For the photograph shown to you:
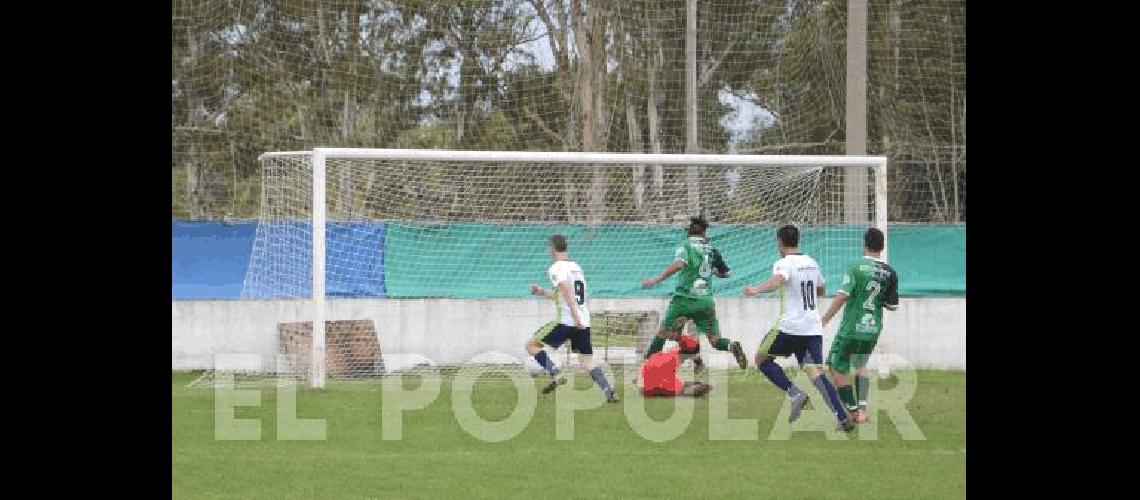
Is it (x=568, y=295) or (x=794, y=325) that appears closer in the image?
(x=794, y=325)

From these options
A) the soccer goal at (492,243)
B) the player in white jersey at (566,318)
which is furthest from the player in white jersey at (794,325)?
the soccer goal at (492,243)

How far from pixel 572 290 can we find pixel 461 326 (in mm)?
3771

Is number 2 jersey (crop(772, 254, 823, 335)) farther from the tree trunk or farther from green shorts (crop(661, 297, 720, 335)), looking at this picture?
the tree trunk

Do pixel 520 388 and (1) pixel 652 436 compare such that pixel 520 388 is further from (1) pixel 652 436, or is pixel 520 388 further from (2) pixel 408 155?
(1) pixel 652 436

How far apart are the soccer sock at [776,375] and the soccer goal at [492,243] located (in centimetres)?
459

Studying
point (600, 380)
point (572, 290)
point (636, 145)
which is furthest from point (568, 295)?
point (636, 145)

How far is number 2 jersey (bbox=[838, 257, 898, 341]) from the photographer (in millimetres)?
11984

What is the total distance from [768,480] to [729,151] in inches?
536

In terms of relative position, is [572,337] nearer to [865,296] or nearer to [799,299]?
[799,299]

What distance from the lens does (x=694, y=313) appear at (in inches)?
570

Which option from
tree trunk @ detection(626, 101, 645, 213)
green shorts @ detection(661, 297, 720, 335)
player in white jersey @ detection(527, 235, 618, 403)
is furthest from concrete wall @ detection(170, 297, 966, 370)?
player in white jersey @ detection(527, 235, 618, 403)

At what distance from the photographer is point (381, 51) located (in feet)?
67.6

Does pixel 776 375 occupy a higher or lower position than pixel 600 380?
higher

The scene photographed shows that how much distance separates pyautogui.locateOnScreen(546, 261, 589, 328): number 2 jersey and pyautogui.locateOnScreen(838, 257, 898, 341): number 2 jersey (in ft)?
10.4
